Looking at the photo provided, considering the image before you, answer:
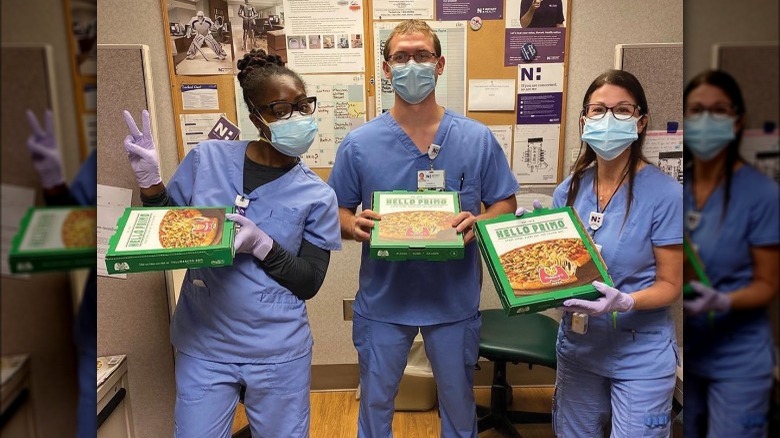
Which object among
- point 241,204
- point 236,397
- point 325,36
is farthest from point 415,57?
point 236,397

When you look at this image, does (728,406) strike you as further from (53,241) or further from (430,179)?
(430,179)

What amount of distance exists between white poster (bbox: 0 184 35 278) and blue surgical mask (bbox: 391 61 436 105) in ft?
4.23

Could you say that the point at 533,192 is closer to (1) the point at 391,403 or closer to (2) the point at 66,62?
(1) the point at 391,403

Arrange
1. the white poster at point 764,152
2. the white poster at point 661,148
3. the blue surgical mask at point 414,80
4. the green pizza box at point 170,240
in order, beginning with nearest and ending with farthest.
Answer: the white poster at point 764,152 < the green pizza box at point 170,240 < the blue surgical mask at point 414,80 < the white poster at point 661,148

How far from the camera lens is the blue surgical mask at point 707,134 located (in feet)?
0.76

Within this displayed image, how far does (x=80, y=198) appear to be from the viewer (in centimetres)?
25

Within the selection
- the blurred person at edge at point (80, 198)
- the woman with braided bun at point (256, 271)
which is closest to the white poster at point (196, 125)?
the woman with braided bun at point (256, 271)

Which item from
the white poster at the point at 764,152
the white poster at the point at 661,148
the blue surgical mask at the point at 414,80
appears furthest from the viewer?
the white poster at the point at 661,148

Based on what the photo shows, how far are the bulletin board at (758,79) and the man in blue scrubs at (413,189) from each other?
123cm

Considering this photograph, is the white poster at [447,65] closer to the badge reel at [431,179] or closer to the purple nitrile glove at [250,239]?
the badge reel at [431,179]

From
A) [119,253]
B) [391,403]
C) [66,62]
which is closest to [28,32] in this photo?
[66,62]

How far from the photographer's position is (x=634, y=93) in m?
1.33

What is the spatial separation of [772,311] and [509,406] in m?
2.08

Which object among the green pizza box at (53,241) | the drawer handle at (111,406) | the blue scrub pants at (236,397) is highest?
the green pizza box at (53,241)
